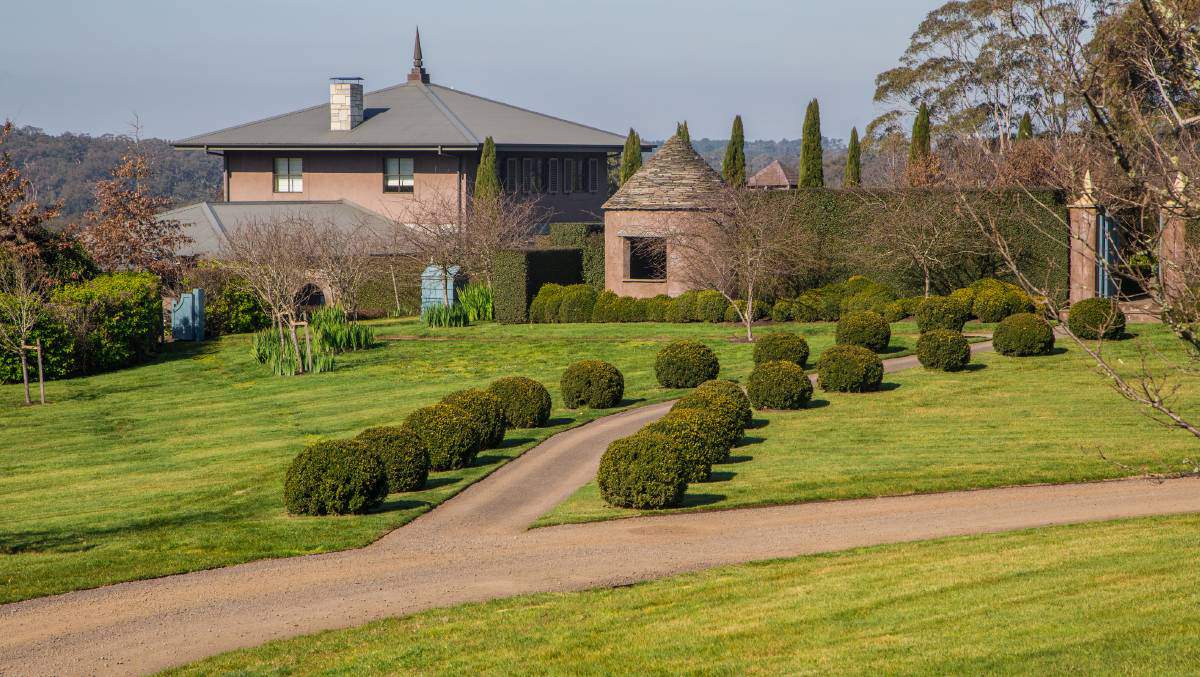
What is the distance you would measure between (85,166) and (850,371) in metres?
104

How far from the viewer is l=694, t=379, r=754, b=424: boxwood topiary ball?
2361 centimetres

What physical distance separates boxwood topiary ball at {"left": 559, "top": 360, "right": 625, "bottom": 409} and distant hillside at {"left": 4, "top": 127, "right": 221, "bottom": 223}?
84649mm

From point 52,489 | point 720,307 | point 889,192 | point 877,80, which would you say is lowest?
point 52,489

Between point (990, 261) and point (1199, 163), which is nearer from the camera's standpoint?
point (1199, 163)

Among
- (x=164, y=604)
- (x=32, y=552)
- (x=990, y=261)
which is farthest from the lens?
(x=990, y=261)

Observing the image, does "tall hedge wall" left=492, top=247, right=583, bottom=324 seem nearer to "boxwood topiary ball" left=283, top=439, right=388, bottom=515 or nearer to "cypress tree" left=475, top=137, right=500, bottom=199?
"cypress tree" left=475, top=137, right=500, bottom=199

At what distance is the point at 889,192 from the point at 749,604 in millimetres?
32980

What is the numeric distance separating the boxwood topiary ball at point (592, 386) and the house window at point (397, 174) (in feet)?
127

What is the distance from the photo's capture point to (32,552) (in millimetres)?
16234

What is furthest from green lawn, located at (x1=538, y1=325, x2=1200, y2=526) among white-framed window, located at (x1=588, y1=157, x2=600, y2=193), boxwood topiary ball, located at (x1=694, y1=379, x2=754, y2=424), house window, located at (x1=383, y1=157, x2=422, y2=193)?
white-framed window, located at (x1=588, y1=157, x2=600, y2=193)

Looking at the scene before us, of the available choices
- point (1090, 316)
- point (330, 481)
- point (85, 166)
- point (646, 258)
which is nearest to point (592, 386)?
point (330, 481)

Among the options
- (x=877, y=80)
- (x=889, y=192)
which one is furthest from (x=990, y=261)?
(x=877, y=80)

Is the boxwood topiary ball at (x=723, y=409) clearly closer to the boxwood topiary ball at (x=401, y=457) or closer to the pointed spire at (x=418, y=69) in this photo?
the boxwood topiary ball at (x=401, y=457)

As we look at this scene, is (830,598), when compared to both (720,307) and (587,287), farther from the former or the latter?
(587,287)
